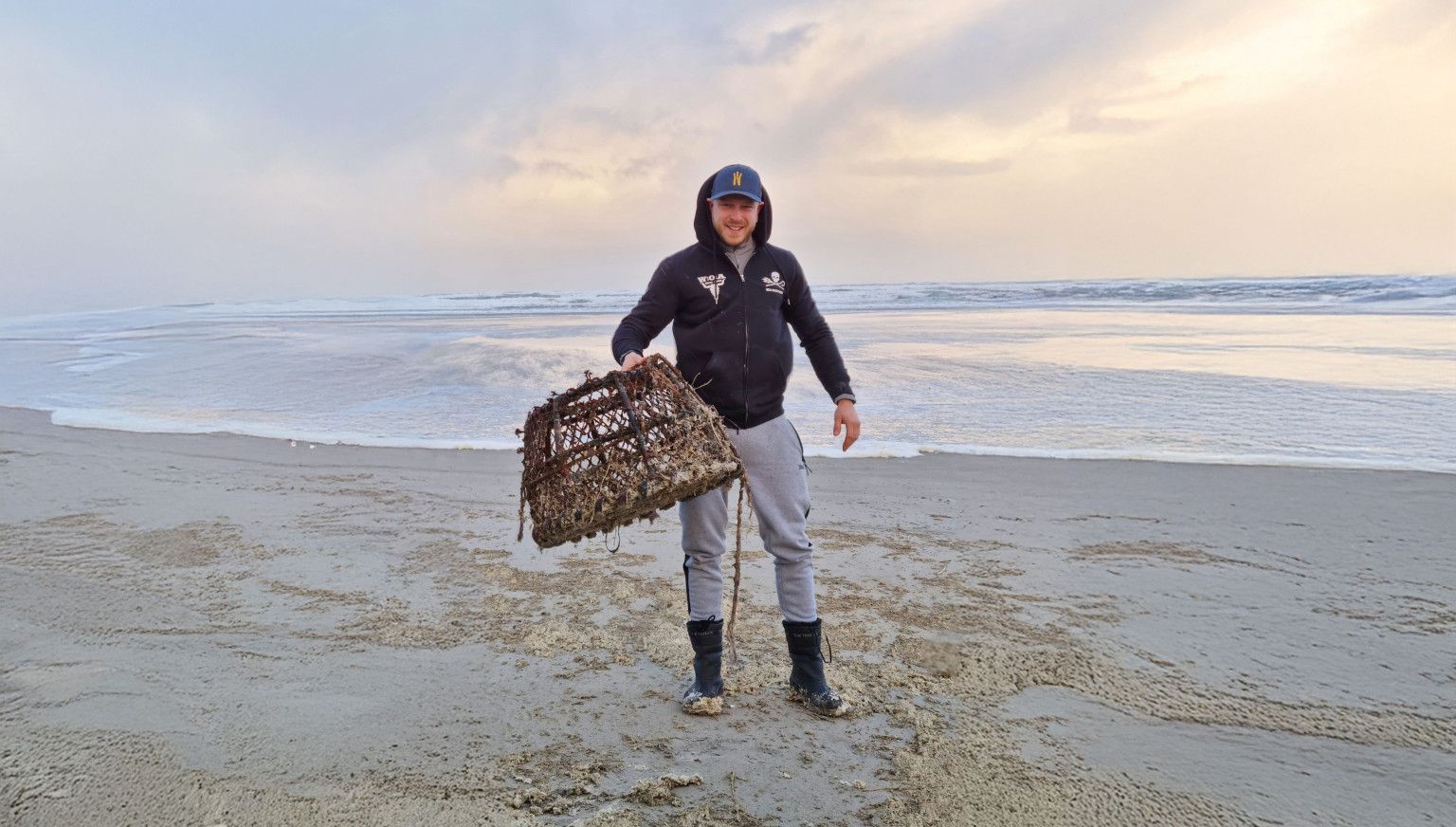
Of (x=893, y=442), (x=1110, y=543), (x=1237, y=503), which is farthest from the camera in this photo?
(x=893, y=442)

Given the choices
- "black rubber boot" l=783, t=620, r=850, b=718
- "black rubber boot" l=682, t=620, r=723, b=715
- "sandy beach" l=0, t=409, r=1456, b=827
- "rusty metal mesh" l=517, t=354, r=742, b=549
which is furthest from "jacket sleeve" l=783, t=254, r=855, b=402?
"sandy beach" l=0, t=409, r=1456, b=827

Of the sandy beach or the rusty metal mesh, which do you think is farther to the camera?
the rusty metal mesh

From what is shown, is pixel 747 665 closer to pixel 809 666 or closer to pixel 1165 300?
pixel 809 666

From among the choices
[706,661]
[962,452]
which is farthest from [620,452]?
[962,452]

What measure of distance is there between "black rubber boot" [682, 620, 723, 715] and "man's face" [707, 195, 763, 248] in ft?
4.72

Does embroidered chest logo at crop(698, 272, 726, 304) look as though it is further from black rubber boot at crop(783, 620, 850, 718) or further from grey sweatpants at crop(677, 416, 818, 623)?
black rubber boot at crop(783, 620, 850, 718)

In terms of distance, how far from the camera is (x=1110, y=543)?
15.9 ft

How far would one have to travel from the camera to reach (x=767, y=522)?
309 centimetres

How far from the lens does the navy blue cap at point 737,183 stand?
296 cm

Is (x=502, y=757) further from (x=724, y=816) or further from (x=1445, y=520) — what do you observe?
(x=1445, y=520)

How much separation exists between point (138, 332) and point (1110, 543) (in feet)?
86.7

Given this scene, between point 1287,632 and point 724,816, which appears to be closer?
point 724,816

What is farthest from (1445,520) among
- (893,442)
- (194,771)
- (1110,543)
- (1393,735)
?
(194,771)

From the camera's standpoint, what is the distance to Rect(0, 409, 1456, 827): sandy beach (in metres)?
2.50
